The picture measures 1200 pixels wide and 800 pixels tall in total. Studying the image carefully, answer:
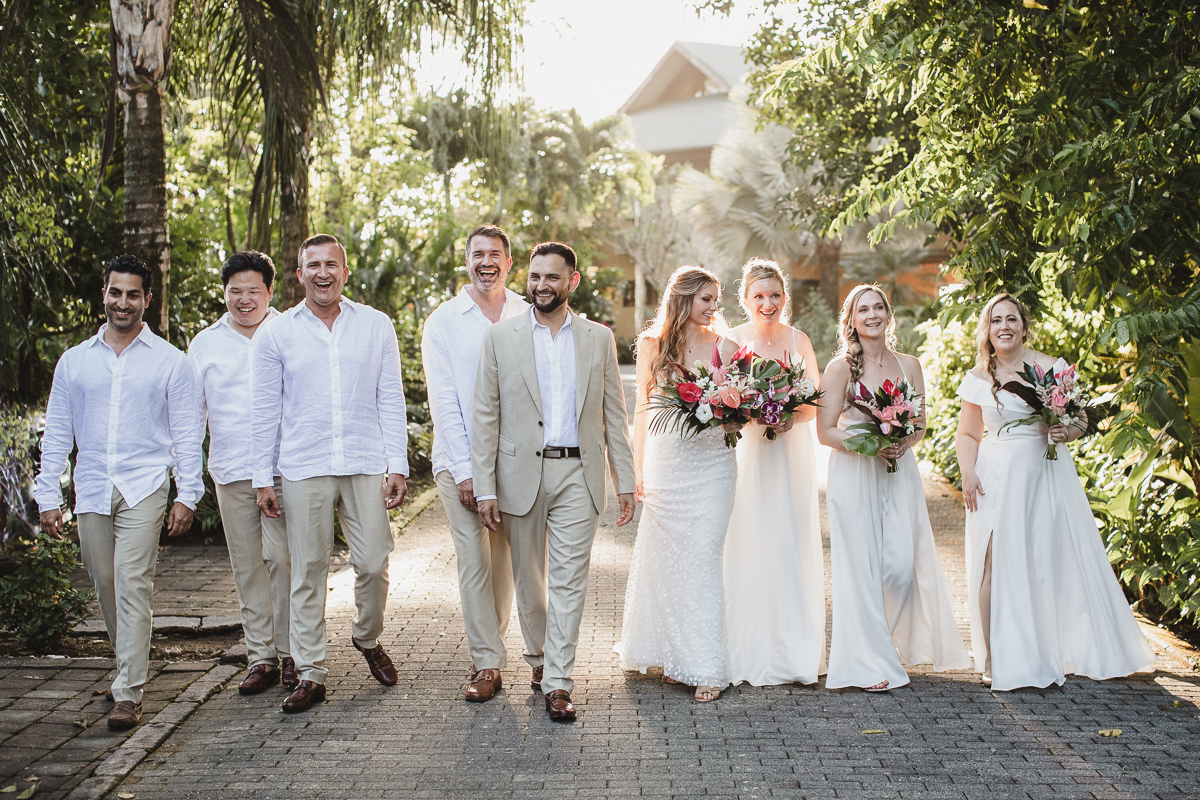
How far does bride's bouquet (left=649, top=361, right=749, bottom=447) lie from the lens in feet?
19.2

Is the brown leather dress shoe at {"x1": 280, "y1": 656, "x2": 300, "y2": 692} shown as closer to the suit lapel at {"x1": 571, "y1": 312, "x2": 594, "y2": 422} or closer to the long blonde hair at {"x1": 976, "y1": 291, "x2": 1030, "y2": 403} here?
the suit lapel at {"x1": 571, "y1": 312, "x2": 594, "y2": 422}

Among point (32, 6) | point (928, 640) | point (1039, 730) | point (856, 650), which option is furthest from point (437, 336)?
point (32, 6)

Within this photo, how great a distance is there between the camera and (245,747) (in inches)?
203

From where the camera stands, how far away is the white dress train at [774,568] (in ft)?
20.4

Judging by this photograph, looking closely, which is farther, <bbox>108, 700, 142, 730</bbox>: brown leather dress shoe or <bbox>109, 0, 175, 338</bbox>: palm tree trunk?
<bbox>109, 0, 175, 338</bbox>: palm tree trunk

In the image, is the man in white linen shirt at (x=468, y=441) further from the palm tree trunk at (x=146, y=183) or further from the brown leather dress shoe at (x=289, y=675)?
the palm tree trunk at (x=146, y=183)

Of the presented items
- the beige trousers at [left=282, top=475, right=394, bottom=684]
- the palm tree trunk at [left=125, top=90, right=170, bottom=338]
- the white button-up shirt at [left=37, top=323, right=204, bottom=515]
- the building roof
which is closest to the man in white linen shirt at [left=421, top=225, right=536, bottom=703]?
the beige trousers at [left=282, top=475, right=394, bottom=684]

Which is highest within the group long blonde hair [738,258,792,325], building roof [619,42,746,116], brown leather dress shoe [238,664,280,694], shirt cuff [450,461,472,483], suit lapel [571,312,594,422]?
building roof [619,42,746,116]

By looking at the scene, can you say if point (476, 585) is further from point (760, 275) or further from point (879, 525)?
point (760, 275)

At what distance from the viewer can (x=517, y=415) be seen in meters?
5.77

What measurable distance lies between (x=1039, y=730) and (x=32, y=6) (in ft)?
28.9

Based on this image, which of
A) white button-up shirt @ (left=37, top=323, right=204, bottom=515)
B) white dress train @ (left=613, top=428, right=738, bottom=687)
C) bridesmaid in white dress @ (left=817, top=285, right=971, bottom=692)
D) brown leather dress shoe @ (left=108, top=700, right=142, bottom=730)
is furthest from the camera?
bridesmaid in white dress @ (left=817, top=285, right=971, bottom=692)

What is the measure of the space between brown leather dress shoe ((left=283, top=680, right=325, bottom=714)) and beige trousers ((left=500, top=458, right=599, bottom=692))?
115cm

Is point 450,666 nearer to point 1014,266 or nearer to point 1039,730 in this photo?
point 1039,730
